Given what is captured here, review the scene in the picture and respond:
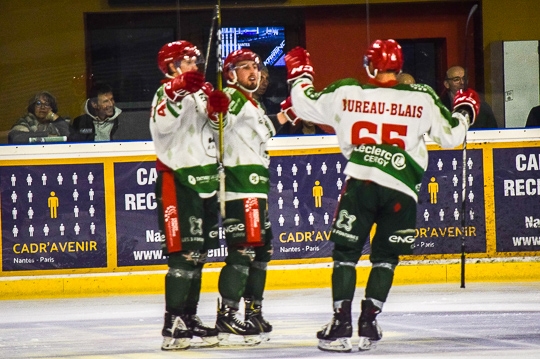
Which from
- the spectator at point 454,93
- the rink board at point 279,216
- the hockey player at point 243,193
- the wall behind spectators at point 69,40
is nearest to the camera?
the hockey player at point 243,193

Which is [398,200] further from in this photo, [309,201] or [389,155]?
[309,201]

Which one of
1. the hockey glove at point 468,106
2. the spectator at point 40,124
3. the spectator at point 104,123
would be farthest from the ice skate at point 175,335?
the spectator at point 40,124

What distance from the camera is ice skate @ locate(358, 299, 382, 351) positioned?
5.52 meters

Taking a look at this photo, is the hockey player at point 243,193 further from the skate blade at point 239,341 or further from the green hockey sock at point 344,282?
the green hockey sock at point 344,282

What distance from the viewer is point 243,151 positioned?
602cm

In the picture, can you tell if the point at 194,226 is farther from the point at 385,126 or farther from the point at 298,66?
the point at 385,126

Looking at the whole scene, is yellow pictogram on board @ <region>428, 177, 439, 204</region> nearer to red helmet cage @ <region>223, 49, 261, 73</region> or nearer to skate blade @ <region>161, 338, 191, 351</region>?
red helmet cage @ <region>223, 49, 261, 73</region>

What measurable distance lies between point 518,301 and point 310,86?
101 inches

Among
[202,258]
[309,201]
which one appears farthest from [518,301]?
A: [202,258]

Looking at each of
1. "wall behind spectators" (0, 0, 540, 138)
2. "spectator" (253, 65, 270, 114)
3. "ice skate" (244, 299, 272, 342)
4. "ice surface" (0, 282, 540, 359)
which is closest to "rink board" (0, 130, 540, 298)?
"ice surface" (0, 282, 540, 359)

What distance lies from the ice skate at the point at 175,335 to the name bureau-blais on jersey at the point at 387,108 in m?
1.41

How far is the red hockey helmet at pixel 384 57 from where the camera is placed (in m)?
5.62

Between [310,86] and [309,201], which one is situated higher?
[310,86]

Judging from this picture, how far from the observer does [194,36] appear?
30.0 ft
